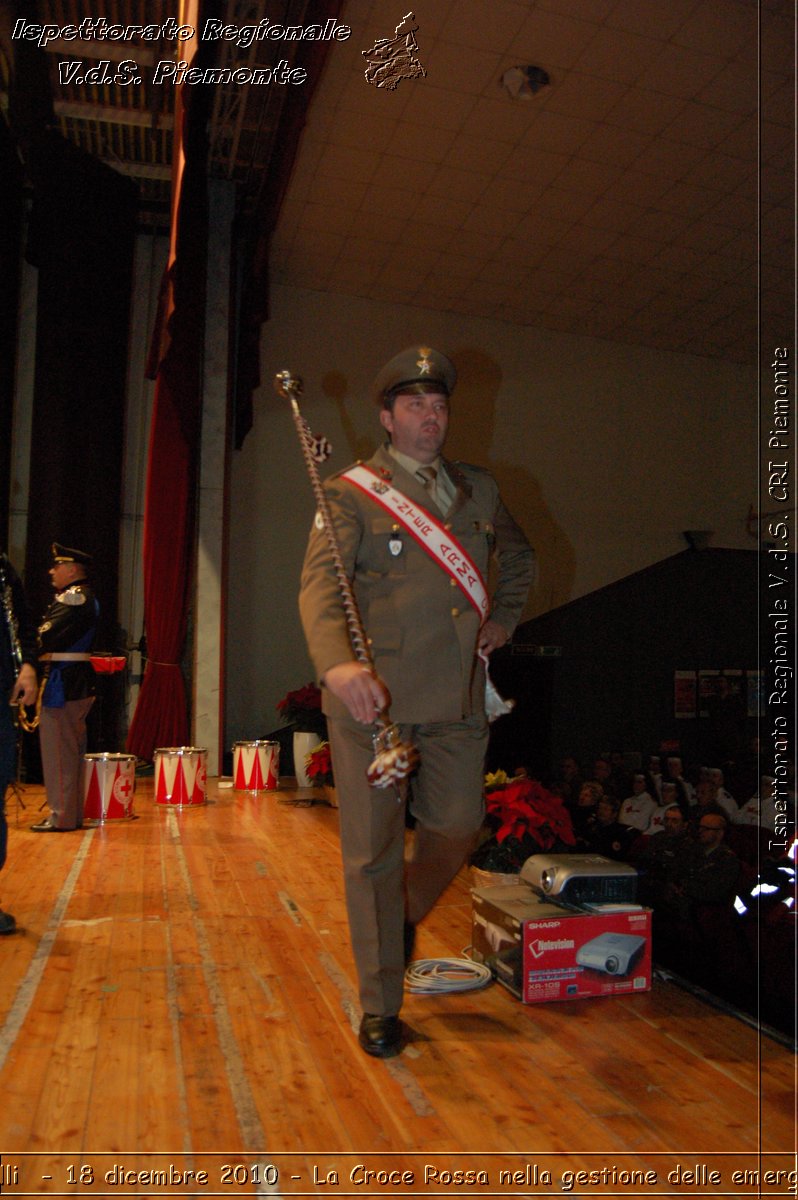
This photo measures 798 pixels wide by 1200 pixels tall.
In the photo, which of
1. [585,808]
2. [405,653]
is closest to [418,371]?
[405,653]

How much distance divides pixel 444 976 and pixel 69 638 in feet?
9.98

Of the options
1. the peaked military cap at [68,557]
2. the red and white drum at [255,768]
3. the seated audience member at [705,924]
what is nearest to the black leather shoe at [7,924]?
the seated audience member at [705,924]

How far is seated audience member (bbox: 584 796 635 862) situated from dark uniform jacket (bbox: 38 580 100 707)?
270 cm

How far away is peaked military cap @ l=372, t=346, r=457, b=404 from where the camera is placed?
2320 millimetres

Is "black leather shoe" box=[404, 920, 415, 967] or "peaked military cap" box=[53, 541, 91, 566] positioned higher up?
"peaked military cap" box=[53, 541, 91, 566]

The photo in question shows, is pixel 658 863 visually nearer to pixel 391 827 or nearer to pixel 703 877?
pixel 703 877

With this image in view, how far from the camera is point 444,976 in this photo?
8.82ft

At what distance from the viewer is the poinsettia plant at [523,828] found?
3504 millimetres

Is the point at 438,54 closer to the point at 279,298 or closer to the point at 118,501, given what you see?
the point at 279,298

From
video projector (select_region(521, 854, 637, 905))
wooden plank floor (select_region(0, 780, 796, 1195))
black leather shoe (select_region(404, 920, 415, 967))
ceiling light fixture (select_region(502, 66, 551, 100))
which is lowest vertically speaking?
wooden plank floor (select_region(0, 780, 796, 1195))

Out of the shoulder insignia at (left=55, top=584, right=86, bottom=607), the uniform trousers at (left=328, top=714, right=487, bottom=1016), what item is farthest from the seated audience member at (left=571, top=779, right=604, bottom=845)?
the shoulder insignia at (left=55, top=584, right=86, bottom=607)

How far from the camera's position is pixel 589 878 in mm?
2688

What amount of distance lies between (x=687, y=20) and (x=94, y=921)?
5.65 metres

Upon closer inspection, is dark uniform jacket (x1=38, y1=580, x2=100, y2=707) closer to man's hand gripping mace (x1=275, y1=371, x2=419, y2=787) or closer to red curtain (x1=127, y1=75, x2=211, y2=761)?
red curtain (x1=127, y1=75, x2=211, y2=761)
